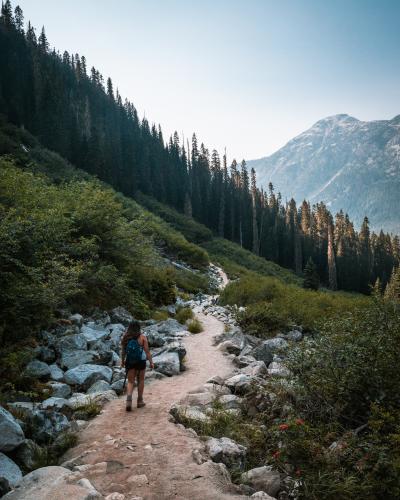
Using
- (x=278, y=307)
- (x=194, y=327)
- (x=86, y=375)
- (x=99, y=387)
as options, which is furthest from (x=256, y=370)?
(x=278, y=307)

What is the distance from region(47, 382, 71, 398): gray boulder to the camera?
618cm

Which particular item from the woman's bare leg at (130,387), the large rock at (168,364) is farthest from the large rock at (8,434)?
the large rock at (168,364)

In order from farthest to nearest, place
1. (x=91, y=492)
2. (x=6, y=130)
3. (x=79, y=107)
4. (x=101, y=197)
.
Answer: (x=79, y=107) → (x=6, y=130) → (x=101, y=197) → (x=91, y=492)

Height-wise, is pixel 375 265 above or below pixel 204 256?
below

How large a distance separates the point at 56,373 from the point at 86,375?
56cm

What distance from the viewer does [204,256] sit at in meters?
33.9

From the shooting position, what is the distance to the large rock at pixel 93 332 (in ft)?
28.1

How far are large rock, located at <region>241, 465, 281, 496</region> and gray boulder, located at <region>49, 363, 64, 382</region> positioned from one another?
4.14 metres

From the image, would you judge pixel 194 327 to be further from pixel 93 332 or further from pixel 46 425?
pixel 46 425

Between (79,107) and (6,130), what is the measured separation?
33931 mm

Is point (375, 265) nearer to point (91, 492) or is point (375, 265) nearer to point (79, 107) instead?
point (79, 107)

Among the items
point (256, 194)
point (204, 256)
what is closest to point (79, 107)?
point (256, 194)

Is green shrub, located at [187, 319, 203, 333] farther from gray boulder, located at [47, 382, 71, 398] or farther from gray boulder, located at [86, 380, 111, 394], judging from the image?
gray boulder, located at [47, 382, 71, 398]

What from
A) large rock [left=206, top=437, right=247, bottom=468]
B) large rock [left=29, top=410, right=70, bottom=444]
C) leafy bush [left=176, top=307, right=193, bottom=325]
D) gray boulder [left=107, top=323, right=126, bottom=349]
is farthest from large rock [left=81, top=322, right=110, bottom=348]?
Answer: leafy bush [left=176, top=307, right=193, bottom=325]
